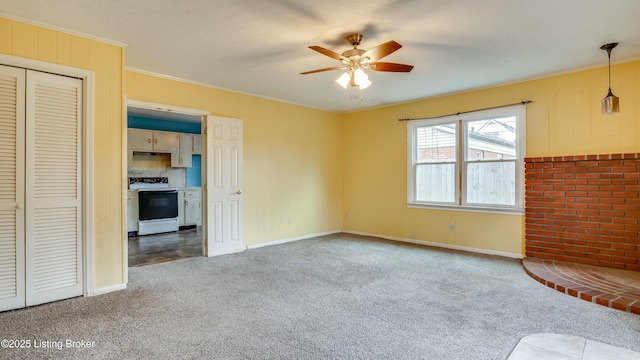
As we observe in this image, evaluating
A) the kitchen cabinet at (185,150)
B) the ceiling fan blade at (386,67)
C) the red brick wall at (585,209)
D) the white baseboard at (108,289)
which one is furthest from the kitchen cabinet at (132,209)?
the red brick wall at (585,209)

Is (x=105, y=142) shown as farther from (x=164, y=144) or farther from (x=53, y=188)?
(x=164, y=144)

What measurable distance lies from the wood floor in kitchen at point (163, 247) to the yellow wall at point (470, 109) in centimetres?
312

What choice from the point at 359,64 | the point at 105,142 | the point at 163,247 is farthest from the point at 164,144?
the point at 359,64

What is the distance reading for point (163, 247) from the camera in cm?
548

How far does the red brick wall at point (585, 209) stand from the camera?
12.3ft

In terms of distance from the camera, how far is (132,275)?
3857mm

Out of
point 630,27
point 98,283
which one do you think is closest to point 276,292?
point 98,283

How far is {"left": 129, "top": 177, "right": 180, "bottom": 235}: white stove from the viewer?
6.55 metres

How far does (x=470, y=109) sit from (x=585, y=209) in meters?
2.03

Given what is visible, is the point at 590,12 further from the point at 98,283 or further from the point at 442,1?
the point at 98,283

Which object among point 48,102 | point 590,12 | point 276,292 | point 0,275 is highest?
point 590,12

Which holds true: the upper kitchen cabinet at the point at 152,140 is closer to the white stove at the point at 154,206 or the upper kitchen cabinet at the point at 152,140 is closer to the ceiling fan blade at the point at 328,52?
the white stove at the point at 154,206

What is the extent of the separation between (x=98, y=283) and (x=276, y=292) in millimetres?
1768

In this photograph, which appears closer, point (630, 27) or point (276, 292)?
point (630, 27)
